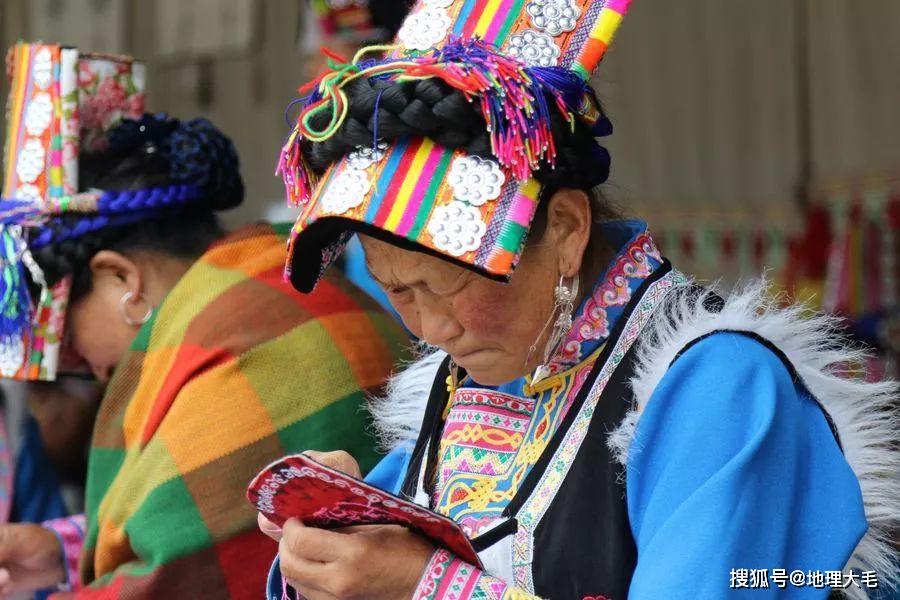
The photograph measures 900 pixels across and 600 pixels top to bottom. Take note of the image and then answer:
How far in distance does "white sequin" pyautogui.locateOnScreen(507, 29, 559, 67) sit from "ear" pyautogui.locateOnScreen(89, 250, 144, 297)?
1170 millimetres

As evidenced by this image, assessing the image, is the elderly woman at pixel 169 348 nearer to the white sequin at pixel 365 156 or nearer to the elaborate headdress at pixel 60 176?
the elaborate headdress at pixel 60 176

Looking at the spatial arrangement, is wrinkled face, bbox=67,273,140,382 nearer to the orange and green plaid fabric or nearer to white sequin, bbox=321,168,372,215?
the orange and green plaid fabric

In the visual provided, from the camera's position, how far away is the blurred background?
479 cm

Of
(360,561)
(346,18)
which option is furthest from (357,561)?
(346,18)

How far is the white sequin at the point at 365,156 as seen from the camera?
5.29ft

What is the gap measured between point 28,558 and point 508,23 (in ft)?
5.39

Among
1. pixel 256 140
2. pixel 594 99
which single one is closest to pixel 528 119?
pixel 594 99

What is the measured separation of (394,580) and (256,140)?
14.5ft

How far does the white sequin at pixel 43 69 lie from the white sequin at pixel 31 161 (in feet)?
0.41

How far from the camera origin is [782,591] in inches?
56.7

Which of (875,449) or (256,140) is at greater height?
(875,449)

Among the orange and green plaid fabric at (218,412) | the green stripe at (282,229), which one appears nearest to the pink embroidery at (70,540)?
the orange and green plaid fabric at (218,412)

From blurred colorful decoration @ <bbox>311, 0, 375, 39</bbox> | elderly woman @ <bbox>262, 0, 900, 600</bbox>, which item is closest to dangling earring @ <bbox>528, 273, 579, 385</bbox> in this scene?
elderly woman @ <bbox>262, 0, 900, 600</bbox>

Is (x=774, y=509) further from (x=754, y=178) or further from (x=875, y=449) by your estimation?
(x=754, y=178)
